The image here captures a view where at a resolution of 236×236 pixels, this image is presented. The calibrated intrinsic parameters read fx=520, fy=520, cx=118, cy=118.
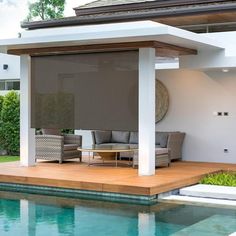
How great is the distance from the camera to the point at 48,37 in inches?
492

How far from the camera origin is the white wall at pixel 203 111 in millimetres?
15539

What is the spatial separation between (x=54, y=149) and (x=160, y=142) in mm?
3115

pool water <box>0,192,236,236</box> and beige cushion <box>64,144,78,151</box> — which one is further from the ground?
beige cushion <box>64,144,78,151</box>

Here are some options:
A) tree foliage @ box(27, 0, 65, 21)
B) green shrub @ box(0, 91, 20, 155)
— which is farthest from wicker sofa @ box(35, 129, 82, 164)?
tree foliage @ box(27, 0, 65, 21)

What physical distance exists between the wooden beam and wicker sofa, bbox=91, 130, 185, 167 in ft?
8.61

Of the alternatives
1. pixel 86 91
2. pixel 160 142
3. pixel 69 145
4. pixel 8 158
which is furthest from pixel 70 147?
pixel 8 158

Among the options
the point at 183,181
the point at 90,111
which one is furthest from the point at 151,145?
the point at 90,111

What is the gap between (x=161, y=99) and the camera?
16.6 meters

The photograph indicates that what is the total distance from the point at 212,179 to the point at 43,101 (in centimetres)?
504

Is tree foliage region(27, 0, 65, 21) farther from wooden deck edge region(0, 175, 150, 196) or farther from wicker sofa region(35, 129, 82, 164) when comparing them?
wooden deck edge region(0, 175, 150, 196)

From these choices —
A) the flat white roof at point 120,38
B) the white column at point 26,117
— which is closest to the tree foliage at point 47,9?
the white column at point 26,117

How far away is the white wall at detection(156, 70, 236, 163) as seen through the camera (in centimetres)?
1554

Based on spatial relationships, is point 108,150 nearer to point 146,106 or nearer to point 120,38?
point 146,106

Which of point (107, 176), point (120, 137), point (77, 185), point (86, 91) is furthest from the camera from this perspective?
point (120, 137)
